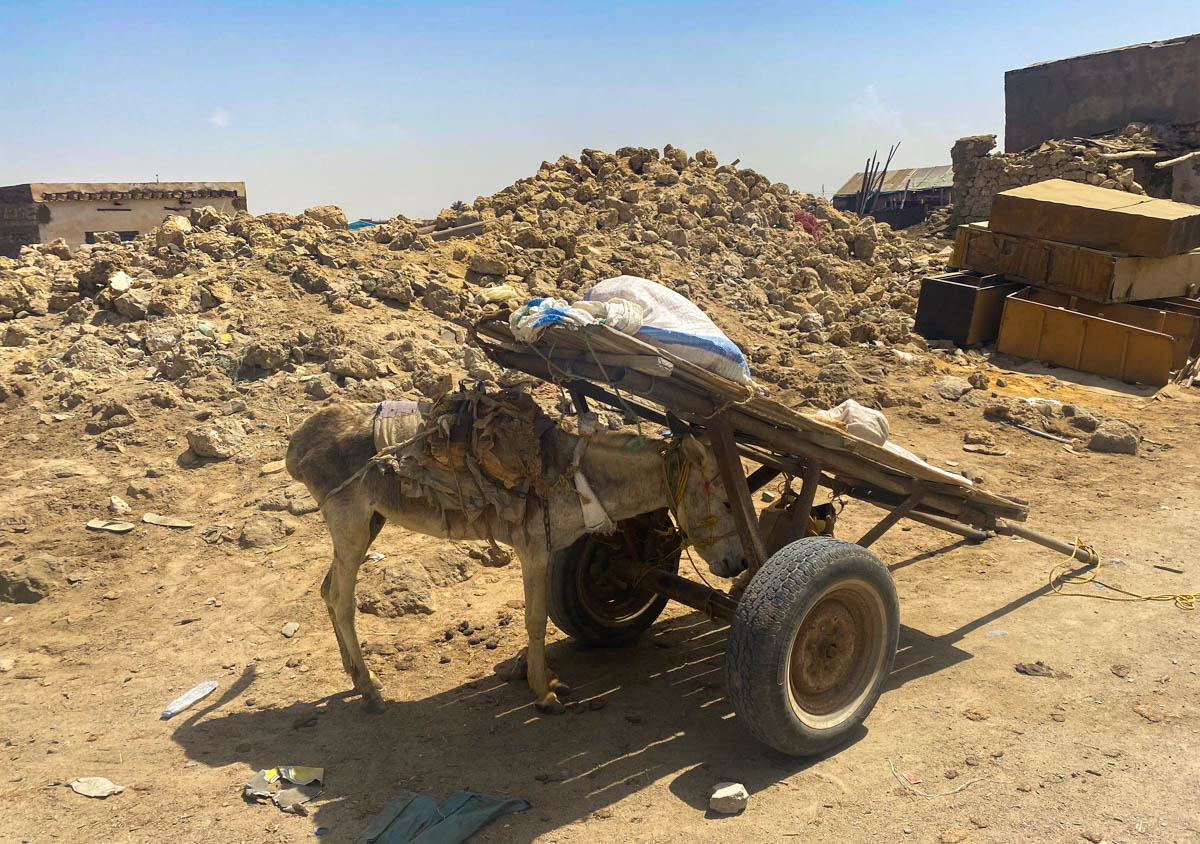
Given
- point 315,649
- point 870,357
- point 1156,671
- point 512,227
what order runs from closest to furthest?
point 1156,671 < point 315,649 < point 870,357 < point 512,227

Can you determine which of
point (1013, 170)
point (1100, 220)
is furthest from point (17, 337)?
point (1013, 170)

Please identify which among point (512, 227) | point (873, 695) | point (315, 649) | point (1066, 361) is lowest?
point (315, 649)

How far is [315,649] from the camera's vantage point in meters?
5.94

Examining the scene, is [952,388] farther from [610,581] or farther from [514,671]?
[514,671]

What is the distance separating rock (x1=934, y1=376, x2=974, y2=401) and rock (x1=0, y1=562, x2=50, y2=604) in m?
10.2

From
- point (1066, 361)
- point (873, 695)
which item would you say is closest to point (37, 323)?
point (873, 695)

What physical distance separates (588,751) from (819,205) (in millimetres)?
17208

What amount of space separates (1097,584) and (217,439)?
303 inches

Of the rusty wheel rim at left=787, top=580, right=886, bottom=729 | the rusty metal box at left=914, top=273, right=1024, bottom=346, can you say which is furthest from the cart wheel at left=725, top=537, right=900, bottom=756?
the rusty metal box at left=914, top=273, right=1024, bottom=346

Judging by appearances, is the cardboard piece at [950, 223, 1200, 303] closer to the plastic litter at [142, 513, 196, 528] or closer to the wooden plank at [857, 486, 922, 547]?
the wooden plank at [857, 486, 922, 547]

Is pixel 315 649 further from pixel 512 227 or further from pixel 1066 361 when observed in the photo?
pixel 1066 361

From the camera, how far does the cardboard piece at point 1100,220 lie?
41.7 feet

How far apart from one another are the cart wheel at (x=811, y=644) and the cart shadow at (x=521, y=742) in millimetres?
295

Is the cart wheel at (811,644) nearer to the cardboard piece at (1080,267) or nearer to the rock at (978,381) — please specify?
the rock at (978,381)
